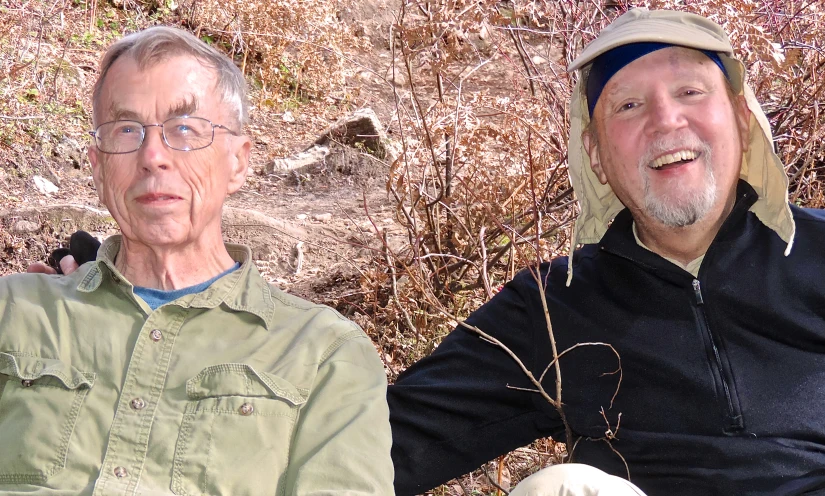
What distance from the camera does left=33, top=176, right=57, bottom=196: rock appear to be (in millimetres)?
6809

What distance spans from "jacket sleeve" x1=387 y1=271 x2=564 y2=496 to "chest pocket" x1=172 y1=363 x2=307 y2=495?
1.95 ft

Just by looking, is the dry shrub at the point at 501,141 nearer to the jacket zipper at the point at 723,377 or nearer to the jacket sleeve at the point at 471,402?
the jacket sleeve at the point at 471,402

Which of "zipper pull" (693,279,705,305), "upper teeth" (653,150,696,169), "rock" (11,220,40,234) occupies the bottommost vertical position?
"rock" (11,220,40,234)

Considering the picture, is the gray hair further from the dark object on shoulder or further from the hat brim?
the hat brim

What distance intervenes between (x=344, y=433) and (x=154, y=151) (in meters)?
0.98

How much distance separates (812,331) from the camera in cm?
257

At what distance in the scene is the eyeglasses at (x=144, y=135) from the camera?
2523 mm

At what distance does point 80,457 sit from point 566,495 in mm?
1217

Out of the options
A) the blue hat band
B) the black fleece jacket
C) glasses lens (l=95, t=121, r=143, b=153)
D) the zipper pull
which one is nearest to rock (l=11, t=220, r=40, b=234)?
glasses lens (l=95, t=121, r=143, b=153)

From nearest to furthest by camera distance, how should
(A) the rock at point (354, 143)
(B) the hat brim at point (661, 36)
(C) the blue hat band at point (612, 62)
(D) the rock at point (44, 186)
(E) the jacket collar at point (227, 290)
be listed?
(E) the jacket collar at point (227, 290)
(B) the hat brim at point (661, 36)
(C) the blue hat band at point (612, 62)
(D) the rock at point (44, 186)
(A) the rock at point (354, 143)

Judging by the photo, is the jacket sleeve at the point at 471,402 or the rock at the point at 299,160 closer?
the jacket sleeve at the point at 471,402

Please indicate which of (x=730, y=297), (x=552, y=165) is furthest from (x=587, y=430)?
(x=552, y=165)

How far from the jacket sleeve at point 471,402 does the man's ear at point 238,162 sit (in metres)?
0.83

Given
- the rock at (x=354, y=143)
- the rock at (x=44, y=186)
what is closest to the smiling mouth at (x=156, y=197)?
the rock at (x=44, y=186)
